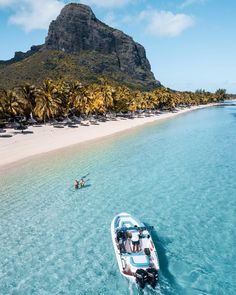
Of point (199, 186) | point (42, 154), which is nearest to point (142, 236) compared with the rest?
point (199, 186)

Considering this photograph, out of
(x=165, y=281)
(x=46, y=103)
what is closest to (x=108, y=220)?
(x=165, y=281)

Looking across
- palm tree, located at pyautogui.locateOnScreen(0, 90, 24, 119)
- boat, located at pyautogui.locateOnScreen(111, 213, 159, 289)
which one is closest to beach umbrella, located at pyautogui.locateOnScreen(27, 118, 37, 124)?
palm tree, located at pyautogui.locateOnScreen(0, 90, 24, 119)

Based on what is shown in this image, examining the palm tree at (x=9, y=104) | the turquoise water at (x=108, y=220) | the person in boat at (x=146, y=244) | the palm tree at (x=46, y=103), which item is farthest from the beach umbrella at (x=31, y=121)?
the person in boat at (x=146, y=244)

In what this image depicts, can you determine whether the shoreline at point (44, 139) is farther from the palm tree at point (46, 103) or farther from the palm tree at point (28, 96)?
the palm tree at point (28, 96)

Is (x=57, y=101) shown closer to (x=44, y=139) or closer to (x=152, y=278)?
(x=44, y=139)

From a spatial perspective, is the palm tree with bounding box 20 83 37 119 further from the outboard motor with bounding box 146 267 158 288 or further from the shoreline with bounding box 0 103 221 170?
the outboard motor with bounding box 146 267 158 288

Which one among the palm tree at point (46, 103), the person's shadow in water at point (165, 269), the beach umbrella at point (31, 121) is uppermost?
the palm tree at point (46, 103)
